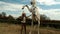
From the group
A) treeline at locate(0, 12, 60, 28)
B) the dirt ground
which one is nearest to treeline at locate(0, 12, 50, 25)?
treeline at locate(0, 12, 60, 28)

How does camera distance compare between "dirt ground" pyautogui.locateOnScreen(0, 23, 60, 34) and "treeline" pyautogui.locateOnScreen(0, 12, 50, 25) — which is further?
"treeline" pyautogui.locateOnScreen(0, 12, 50, 25)

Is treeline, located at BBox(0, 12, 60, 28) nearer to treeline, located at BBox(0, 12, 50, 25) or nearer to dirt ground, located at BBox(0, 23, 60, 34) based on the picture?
treeline, located at BBox(0, 12, 50, 25)

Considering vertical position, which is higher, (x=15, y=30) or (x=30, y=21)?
(x=30, y=21)

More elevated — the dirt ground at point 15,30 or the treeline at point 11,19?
the treeline at point 11,19

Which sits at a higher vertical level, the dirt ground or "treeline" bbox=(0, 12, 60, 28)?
"treeline" bbox=(0, 12, 60, 28)

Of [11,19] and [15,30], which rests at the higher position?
[11,19]

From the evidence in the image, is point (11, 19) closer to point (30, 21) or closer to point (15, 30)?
point (15, 30)

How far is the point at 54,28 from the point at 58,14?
1.49 feet

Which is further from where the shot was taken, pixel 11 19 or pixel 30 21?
pixel 11 19

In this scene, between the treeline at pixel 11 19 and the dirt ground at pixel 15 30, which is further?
the treeline at pixel 11 19

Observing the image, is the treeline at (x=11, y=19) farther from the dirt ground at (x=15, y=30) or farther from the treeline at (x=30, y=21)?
the dirt ground at (x=15, y=30)

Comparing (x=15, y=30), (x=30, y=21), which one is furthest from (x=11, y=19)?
(x=30, y=21)

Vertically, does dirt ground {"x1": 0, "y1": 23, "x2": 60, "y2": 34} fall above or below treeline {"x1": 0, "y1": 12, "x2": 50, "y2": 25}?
below

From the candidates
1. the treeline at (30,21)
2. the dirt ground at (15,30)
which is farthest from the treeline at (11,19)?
the dirt ground at (15,30)
